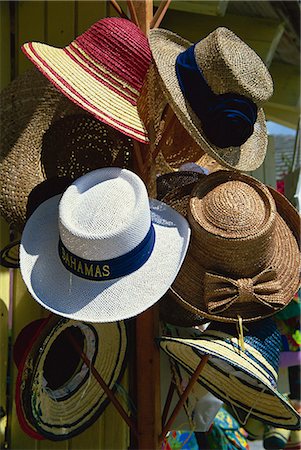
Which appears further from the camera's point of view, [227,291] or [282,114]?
[282,114]

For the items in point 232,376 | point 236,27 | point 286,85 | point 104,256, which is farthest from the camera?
point 286,85

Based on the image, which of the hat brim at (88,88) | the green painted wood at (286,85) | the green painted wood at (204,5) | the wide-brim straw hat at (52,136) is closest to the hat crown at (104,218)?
the hat brim at (88,88)

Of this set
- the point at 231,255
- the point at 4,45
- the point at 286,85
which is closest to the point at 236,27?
the point at 286,85

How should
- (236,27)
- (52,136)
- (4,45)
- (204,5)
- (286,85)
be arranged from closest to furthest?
(52,136), (4,45), (204,5), (236,27), (286,85)

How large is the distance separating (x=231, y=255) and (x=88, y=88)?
48 centimetres

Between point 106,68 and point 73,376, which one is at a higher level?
point 106,68

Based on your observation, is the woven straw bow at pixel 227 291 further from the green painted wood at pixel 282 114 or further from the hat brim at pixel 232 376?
the green painted wood at pixel 282 114

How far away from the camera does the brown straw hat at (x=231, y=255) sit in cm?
155

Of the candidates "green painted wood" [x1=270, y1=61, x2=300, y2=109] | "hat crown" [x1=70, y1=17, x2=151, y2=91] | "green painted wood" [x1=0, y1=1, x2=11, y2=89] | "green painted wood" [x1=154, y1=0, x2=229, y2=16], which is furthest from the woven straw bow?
"green painted wood" [x1=270, y1=61, x2=300, y2=109]

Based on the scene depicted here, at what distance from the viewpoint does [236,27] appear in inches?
107

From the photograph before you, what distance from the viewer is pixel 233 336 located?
1.58 metres

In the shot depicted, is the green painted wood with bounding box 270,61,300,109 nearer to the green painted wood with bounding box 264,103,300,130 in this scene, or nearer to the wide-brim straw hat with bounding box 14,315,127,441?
the green painted wood with bounding box 264,103,300,130

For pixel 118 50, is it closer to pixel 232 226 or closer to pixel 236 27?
pixel 232 226

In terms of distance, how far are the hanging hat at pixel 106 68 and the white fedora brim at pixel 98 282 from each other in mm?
223
